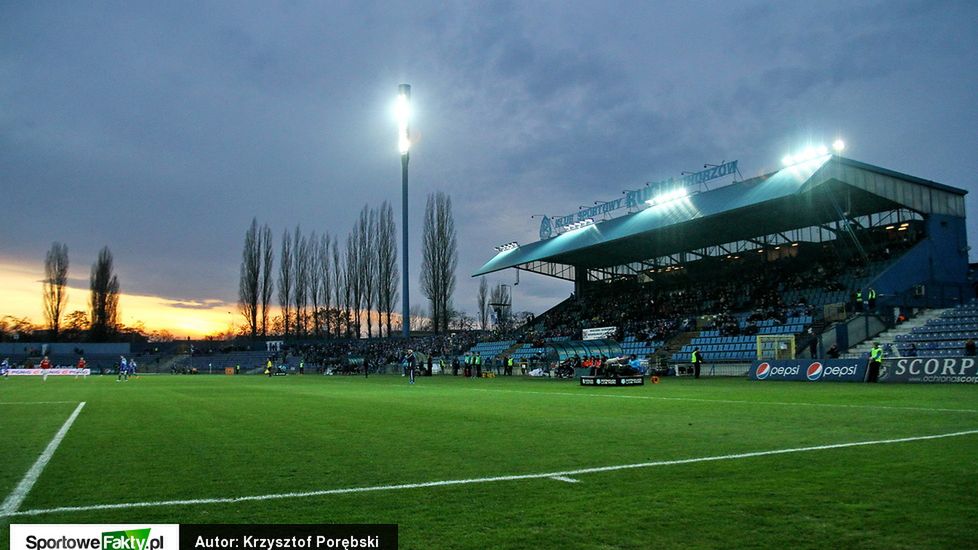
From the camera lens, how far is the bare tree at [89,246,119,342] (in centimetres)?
→ 9350

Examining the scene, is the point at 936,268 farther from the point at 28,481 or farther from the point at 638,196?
the point at 28,481

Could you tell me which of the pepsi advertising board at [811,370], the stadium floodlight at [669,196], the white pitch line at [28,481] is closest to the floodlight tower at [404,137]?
the stadium floodlight at [669,196]

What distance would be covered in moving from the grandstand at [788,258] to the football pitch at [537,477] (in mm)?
29130

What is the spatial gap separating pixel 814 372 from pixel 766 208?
58.8 feet

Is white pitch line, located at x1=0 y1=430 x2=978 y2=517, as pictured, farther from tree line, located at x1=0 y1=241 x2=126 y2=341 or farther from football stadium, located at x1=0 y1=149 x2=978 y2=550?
tree line, located at x1=0 y1=241 x2=126 y2=341

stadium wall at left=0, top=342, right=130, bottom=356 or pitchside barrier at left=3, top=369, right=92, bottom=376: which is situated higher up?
stadium wall at left=0, top=342, right=130, bottom=356

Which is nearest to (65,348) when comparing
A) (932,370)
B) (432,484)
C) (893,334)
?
(893,334)

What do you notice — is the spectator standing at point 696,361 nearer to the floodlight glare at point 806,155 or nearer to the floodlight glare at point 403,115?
the floodlight glare at point 806,155

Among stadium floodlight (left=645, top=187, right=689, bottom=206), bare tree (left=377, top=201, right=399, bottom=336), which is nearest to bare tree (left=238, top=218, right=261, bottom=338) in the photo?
bare tree (left=377, top=201, right=399, bottom=336)

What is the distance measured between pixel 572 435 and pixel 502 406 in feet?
23.6

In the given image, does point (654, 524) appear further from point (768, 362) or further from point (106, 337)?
point (106, 337)

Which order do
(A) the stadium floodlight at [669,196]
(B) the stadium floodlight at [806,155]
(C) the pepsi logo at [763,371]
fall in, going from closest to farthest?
(C) the pepsi logo at [763,371] → (B) the stadium floodlight at [806,155] → (A) the stadium floodlight at [669,196]

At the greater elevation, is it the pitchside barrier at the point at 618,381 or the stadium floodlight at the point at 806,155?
the stadium floodlight at the point at 806,155

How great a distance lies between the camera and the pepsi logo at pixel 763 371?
115 feet
